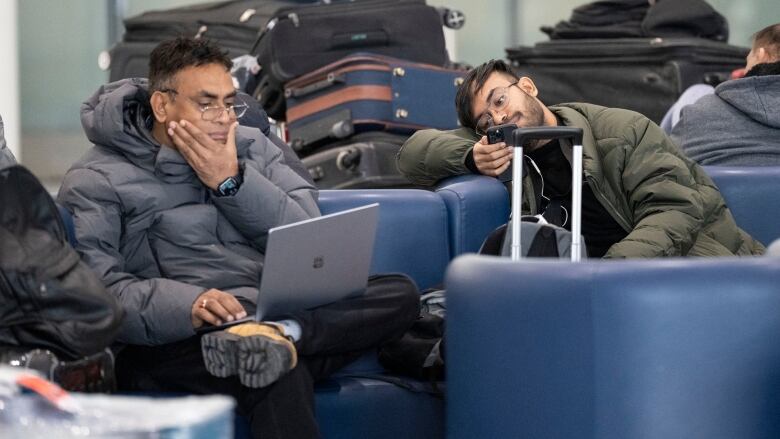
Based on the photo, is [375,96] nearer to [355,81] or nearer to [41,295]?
[355,81]

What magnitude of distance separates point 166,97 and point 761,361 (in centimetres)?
146

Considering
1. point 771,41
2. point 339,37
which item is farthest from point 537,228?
point 339,37

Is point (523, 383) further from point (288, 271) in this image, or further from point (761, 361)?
point (288, 271)

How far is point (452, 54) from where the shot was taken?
8.05 metres

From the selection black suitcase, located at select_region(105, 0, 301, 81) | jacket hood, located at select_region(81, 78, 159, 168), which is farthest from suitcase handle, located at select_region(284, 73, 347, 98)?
jacket hood, located at select_region(81, 78, 159, 168)

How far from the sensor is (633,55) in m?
6.19

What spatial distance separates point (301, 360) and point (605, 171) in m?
0.97

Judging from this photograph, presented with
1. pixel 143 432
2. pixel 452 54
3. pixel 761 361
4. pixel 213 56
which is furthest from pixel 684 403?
pixel 452 54

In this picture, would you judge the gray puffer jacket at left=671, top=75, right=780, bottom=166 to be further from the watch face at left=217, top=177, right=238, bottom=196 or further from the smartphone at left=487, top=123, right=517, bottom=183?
the watch face at left=217, top=177, right=238, bottom=196

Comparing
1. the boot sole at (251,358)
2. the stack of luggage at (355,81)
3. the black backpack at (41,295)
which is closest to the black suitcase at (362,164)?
the stack of luggage at (355,81)

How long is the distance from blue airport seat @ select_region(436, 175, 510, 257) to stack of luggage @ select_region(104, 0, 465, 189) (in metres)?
1.65

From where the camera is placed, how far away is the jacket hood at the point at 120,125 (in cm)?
317

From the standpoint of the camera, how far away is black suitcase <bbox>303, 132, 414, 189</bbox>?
17.2 ft

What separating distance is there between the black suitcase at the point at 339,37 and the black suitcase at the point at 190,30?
2.25ft
